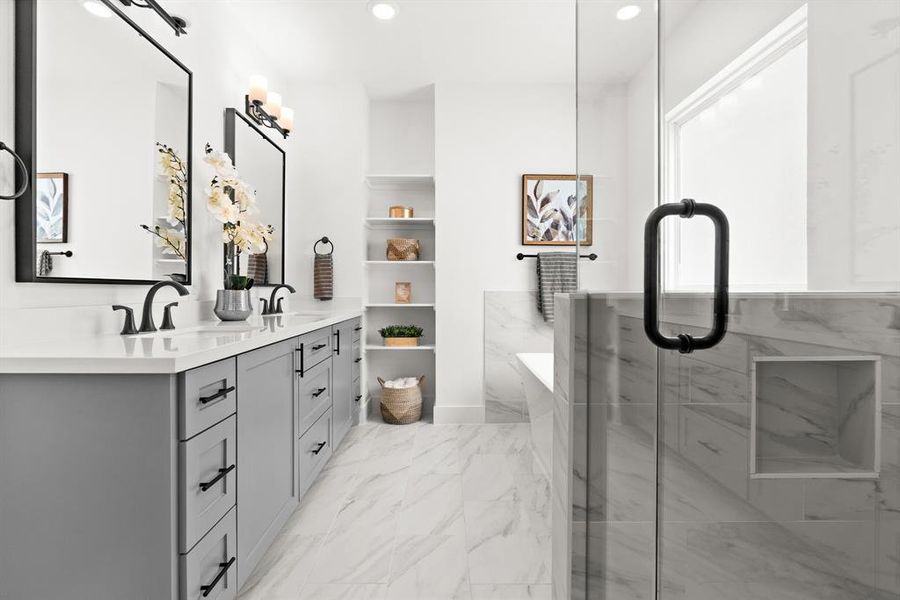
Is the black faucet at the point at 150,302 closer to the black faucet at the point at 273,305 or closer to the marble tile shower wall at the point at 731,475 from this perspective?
the black faucet at the point at 273,305

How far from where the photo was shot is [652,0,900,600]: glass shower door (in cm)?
42

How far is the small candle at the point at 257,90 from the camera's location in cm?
256

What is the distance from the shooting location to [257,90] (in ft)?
8.41

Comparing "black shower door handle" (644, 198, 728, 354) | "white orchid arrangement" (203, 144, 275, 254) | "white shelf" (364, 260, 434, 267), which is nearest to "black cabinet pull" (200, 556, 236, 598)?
"black shower door handle" (644, 198, 728, 354)

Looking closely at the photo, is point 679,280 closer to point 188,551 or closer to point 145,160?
point 188,551

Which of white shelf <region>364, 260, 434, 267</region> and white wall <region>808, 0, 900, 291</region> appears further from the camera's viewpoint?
white shelf <region>364, 260, 434, 267</region>

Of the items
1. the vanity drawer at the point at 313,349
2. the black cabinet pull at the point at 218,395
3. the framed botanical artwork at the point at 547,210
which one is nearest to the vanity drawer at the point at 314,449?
the vanity drawer at the point at 313,349

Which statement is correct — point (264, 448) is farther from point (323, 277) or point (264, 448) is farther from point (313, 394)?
point (323, 277)

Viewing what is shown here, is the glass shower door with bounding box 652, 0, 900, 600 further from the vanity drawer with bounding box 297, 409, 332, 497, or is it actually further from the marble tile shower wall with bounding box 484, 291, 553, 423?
the marble tile shower wall with bounding box 484, 291, 553, 423

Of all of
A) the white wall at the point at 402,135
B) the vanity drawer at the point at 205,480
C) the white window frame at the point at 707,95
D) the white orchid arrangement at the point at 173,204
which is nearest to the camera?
the white window frame at the point at 707,95

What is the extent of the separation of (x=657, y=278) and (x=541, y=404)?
1.68 meters

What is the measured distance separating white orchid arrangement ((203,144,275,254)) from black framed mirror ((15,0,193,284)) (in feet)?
0.43

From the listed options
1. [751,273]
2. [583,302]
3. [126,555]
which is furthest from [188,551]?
[751,273]

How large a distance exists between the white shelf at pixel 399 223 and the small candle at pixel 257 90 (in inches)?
46.9
